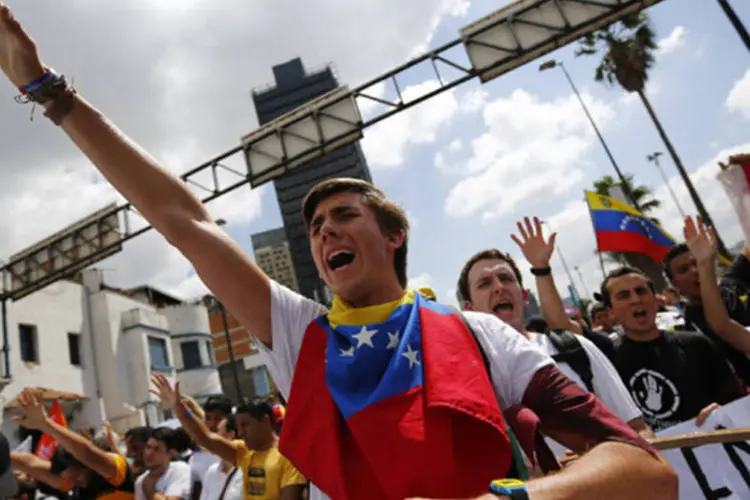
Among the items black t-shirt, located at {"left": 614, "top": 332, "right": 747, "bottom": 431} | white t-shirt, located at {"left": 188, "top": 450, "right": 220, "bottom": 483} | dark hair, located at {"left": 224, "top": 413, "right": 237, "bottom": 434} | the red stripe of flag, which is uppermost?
the red stripe of flag

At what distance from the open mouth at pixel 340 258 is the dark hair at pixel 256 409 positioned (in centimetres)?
375

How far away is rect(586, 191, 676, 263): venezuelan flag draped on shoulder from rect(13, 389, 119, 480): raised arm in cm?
701

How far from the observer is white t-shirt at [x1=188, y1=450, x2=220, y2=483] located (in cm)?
585

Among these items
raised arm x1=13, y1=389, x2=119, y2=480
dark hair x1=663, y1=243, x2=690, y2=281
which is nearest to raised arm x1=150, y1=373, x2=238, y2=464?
raised arm x1=13, y1=389, x2=119, y2=480

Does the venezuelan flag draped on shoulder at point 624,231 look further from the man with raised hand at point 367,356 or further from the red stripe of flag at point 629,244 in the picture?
the man with raised hand at point 367,356

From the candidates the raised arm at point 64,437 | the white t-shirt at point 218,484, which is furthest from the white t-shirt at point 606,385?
the raised arm at point 64,437

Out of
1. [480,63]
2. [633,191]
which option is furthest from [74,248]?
[633,191]

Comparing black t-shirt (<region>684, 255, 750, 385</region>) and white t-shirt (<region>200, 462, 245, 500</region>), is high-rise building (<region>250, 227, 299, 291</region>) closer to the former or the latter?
white t-shirt (<region>200, 462, 245, 500</region>)

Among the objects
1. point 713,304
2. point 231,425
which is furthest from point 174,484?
point 713,304

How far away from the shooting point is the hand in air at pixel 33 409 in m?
4.79

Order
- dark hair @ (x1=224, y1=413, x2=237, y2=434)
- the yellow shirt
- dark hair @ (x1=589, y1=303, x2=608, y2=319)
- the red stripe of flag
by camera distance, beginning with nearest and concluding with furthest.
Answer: the yellow shirt, dark hair @ (x1=224, y1=413, x2=237, y2=434), the red stripe of flag, dark hair @ (x1=589, y1=303, x2=608, y2=319)

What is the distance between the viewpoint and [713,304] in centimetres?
380

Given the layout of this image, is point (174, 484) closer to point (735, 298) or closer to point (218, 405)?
point (218, 405)

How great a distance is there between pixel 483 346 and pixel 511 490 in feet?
1.93
